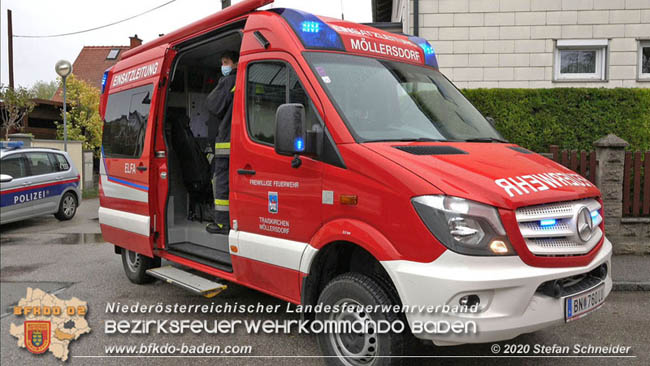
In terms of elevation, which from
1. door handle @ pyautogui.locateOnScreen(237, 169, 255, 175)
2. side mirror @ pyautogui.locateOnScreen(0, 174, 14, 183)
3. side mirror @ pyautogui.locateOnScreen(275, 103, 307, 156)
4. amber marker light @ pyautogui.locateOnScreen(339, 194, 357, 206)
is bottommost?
amber marker light @ pyautogui.locateOnScreen(339, 194, 357, 206)

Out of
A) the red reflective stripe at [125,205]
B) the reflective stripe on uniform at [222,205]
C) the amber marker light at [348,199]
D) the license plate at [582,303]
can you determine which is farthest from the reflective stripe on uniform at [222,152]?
the license plate at [582,303]

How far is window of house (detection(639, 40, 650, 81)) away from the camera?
33.1ft

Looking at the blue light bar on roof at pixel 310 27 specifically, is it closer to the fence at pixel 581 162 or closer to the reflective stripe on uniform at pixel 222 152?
the reflective stripe on uniform at pixel 222 152

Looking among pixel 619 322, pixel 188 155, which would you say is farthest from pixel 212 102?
pixel 619 322

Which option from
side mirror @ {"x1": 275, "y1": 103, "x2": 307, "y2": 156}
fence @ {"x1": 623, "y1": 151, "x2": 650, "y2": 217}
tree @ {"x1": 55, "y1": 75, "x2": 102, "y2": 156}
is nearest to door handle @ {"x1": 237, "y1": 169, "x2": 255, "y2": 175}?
side mirror @ {"x1": 275, "y1": 103, "x2": 307, "y2": 156}

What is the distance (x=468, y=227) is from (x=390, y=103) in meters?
1.27

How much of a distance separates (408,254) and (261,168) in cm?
147

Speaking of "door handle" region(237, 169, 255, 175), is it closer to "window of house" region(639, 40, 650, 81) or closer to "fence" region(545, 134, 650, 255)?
"fence" region(545, 134, 650, 255)

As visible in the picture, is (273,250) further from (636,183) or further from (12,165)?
(636,183)

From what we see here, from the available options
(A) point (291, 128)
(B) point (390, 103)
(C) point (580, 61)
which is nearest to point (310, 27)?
(B) point (390, 103)

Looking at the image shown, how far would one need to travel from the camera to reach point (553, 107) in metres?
8.04

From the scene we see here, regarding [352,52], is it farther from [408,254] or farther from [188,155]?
[188,155]

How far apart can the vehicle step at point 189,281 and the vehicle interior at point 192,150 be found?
0.60 ft

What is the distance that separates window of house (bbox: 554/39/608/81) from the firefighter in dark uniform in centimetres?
750
